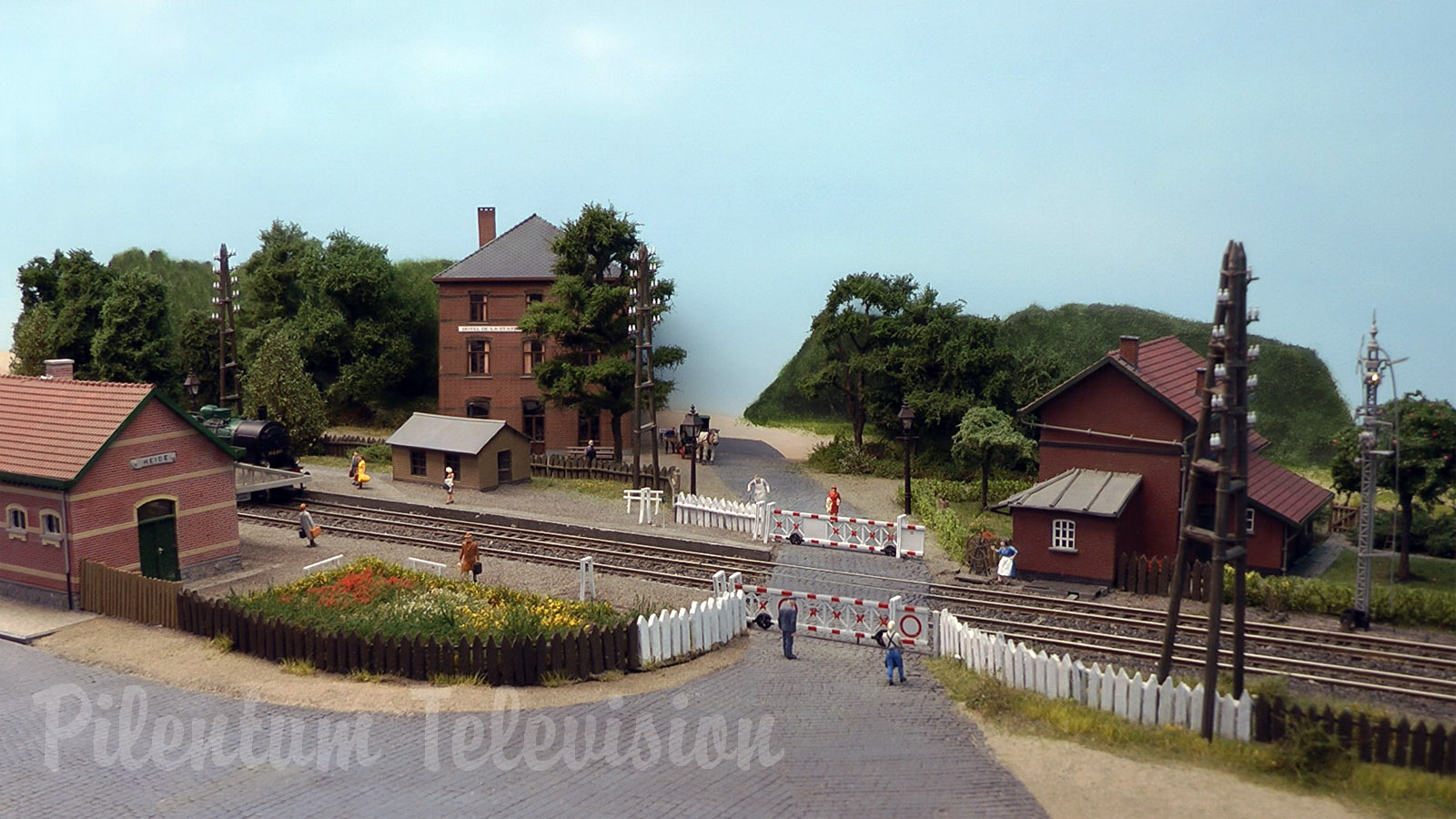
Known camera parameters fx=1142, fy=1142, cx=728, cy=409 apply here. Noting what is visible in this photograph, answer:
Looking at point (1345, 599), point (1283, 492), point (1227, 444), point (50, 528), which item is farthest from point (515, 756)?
point (1283, 492)

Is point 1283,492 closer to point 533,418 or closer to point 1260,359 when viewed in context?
point 1260,359

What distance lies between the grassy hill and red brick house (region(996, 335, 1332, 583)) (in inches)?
411

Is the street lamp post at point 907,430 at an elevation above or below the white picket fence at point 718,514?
above

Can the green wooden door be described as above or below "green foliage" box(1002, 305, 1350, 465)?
below

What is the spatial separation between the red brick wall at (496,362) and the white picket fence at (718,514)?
39.9 feet

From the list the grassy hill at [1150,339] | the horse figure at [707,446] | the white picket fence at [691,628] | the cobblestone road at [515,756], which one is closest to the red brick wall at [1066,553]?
the white picket fence at [691,628]

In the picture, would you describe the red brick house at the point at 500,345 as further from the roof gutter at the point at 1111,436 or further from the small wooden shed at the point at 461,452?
the roof gutter at the point at 1111,436

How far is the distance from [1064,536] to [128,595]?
21554 mm

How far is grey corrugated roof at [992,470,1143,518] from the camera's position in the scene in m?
28.0

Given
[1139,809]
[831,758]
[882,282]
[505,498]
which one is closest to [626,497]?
[505,498]

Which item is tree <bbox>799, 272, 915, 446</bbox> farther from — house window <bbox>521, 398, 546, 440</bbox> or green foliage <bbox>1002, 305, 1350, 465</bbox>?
house window <bbox>521, 398, 546, 440</bbox>

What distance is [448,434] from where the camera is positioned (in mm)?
39125

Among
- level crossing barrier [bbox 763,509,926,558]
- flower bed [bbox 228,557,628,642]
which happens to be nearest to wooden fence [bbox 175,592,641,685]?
flower bed [bbox 228,557,628,642]

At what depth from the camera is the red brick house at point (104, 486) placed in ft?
82.7
